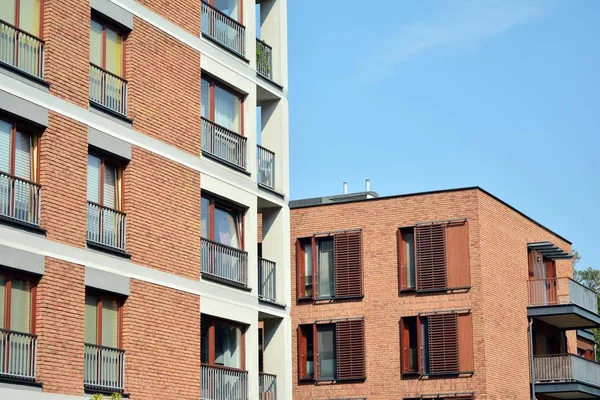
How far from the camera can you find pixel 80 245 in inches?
1033

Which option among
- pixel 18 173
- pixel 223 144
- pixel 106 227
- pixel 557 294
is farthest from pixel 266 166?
pixel 557 294

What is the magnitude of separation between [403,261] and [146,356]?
57.2 feet

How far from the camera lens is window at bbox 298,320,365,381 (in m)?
43.7

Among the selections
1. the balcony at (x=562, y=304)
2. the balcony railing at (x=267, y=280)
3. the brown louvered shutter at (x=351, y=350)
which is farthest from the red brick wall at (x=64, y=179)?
the balcony at (x=562, y=304)

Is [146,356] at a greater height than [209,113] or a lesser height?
lesser

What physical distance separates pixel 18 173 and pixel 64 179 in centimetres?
122

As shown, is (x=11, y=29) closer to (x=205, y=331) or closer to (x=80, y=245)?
(x=80, y=245)

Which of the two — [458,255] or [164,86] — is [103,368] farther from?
[458,255]

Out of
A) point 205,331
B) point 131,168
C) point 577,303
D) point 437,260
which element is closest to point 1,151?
point 131,168

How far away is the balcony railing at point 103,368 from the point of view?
26.2m

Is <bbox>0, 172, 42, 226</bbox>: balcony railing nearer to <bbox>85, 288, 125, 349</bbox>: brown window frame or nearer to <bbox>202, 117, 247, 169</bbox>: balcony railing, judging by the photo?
<bbox>85, 288, 125, 349</bbox>: brown window frame

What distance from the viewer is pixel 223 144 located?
108ft

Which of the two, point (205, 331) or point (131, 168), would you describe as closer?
point (131, 168)

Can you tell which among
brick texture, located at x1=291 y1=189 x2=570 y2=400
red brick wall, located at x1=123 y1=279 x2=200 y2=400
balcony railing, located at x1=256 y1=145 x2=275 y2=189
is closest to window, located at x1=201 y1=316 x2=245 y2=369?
red brick wall, located at x1=123 y1=279 x2=200 y2=400
